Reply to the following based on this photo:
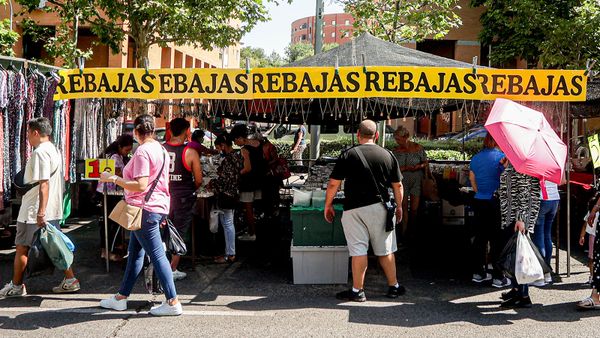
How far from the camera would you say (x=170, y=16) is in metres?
14.3

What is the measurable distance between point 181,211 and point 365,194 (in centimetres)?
228

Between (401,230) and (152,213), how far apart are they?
513cm

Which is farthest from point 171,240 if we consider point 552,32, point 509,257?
point 552,32

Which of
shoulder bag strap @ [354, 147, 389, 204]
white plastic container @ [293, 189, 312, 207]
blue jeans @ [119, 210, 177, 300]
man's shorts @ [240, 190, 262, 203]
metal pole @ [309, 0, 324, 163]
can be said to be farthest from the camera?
metal pole @ [309, 0, 324, 163]

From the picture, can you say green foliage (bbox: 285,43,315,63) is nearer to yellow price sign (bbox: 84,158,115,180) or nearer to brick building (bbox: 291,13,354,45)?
brick building (bbox: 291,13,354,45)

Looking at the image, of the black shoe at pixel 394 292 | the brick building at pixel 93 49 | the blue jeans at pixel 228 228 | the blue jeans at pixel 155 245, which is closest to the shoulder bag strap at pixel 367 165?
the black shoe at pixel 394 292

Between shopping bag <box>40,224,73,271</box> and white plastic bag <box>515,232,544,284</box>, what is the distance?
4466 mm

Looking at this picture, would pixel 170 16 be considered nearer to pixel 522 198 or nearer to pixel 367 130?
pixel 367 130

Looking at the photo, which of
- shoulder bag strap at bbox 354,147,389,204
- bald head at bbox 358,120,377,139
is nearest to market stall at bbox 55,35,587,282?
bald head at bbox 358,120,377,139

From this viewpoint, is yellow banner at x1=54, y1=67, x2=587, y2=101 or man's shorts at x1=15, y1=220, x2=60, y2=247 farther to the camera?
yellow banner at x1=54, y1=67, x2=587, y2=101

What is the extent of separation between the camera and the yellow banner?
22.2 feet

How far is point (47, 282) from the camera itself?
6949 millimetres

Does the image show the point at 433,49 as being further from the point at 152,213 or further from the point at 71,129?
the point at 152,213

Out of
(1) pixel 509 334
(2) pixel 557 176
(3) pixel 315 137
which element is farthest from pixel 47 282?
(3) pixel 315 137
